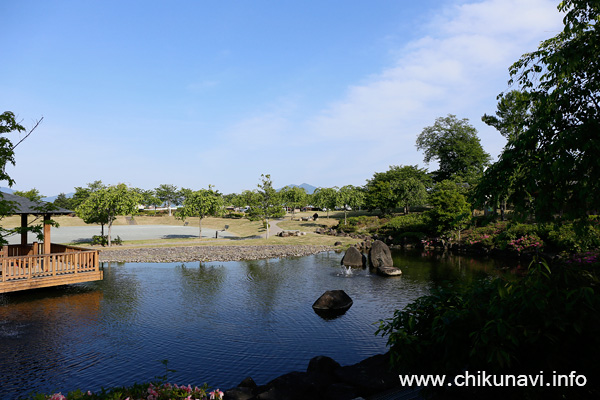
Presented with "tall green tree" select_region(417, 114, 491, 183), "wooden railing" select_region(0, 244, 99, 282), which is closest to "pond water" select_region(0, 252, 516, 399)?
"wooden railing" select_region(0, 244, 99, 282)

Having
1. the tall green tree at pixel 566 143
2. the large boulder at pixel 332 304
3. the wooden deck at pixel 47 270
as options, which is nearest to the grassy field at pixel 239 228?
the wooden deck at pixel 47 270

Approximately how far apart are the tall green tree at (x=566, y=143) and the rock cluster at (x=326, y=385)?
4837 mm

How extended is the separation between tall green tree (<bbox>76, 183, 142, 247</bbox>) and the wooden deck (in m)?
16.3

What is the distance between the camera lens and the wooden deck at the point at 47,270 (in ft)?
55.6

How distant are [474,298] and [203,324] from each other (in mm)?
11952

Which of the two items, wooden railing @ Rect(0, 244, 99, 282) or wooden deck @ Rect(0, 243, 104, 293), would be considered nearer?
wooden deck @ Rect(0, 243, 104, 293)

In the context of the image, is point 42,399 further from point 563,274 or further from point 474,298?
point 563,274

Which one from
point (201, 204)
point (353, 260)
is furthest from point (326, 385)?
point (201, 204)

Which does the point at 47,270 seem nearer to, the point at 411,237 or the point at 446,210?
the point at 446,210

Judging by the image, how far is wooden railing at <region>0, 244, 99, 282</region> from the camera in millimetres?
17141

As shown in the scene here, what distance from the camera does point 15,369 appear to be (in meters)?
10.1

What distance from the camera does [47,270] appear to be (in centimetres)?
1825

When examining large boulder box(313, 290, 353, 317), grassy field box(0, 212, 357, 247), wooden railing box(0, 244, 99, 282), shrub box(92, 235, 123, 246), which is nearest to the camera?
large boulder box(313, 290, 353, 317)

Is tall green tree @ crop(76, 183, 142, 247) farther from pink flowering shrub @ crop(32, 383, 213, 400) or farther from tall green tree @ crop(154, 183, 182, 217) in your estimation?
tall green tree @ crop(154, 183, 182, 217)
